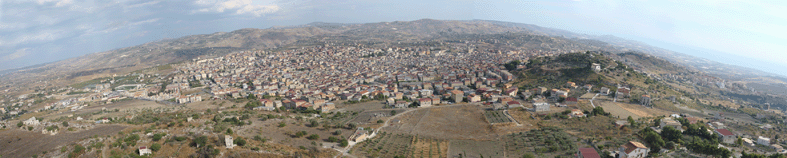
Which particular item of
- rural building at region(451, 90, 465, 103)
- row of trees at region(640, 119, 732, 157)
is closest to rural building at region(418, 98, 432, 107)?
rural building at region(451, 90, 465, 103)

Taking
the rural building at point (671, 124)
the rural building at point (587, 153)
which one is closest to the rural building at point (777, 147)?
the rural building at point (671, 124)

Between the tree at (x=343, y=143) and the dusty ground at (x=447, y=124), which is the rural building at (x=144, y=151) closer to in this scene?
the tree at (x=343, y=143)

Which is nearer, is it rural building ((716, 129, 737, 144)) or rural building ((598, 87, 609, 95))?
rural building ((716, 129, 737, 144))

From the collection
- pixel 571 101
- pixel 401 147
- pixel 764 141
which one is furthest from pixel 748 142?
pixel 401 147

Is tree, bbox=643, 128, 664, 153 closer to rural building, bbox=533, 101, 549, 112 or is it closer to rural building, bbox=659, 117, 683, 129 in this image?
rural building, bbox=659, 117, 683, 129

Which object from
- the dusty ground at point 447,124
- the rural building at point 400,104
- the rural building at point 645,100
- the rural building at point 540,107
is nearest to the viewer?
the dusty ground at point 447,124

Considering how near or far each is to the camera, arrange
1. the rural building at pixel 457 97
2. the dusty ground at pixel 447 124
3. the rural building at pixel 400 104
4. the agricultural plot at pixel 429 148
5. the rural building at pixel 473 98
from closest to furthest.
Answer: the agricultural plot at pixel 429 148 → the dusty ground at pixel 447 124 → the rural building at pixel 400 104 → the rural building at pixel 457 97 → the rural building at pixel 473 98
